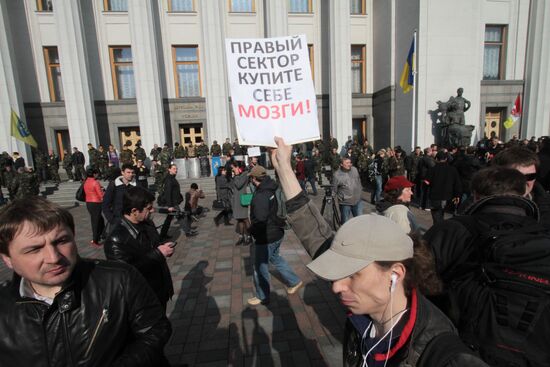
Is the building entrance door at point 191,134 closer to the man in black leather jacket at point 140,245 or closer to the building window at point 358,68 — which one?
the building window at point 358,68

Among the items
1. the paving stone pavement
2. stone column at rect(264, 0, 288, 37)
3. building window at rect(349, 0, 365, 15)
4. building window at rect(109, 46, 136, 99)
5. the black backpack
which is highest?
building window at rect(349, 0, 365, 15)

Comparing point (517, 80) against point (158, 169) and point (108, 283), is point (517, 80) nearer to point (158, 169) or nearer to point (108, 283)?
point (158, 169)

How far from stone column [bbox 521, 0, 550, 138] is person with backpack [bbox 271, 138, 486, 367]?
22864 millimetres

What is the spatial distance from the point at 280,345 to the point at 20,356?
2368mm

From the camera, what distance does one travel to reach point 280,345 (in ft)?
10.3

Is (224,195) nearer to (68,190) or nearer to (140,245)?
(140,245)

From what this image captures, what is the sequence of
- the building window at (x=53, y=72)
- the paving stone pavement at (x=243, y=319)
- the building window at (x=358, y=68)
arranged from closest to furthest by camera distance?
the paving stone pavement at (x=243, y=319), the building window at (x=53, y=72), the building window at (x=358, y=68)

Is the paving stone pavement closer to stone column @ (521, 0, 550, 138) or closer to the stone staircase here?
the stone staircase

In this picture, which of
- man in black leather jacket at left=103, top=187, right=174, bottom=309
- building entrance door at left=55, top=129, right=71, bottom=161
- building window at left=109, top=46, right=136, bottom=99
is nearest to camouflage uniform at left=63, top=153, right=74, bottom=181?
building entrance door at left=55, top=129, right=71, bottom=161

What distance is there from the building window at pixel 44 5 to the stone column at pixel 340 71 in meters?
16.3

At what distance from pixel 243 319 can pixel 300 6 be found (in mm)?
20585

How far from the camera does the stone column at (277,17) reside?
1714 cm

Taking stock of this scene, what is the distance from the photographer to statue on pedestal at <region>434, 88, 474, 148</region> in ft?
47.2

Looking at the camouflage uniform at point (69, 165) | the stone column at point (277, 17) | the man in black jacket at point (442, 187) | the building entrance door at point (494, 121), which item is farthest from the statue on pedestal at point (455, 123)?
the camouflage uniform at point (69, 165)
